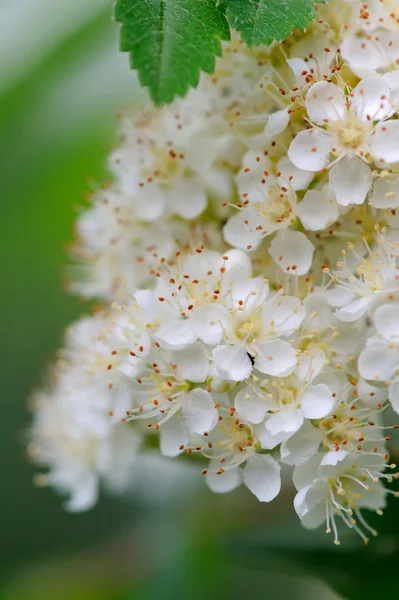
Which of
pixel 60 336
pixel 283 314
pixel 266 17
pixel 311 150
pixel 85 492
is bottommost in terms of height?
pixel 60 336

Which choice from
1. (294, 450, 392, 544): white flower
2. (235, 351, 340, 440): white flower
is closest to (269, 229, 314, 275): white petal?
(235, 351, 340, 440): white flower

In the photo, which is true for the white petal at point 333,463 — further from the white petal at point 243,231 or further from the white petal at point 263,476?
the white petal at point 243,231

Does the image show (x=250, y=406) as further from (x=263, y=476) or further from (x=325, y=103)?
(x=325, y=103)

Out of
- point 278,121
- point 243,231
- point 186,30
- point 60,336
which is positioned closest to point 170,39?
point 186,30

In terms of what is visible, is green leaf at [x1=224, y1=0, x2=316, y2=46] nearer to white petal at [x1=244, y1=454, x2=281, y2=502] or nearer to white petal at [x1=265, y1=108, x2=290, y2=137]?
white petal at [x1=265, y1=108, x2=290, y2=137]

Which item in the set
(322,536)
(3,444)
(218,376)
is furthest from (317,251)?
(3,444)

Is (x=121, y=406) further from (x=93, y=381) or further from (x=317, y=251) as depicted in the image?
(x=317, y=251)

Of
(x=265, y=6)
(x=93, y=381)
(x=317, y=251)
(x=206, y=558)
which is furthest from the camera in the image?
(x=206, y=558)
